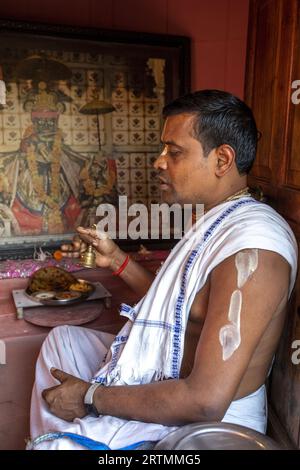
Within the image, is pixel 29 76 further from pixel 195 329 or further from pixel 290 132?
pixel 195 329

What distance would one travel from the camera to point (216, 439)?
0.86 metres

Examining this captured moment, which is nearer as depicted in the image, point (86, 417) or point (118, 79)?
point (86, 417)

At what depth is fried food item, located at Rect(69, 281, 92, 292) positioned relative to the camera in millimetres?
2027

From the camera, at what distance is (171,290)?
3.82ft

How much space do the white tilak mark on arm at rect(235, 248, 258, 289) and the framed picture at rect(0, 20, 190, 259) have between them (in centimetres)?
155

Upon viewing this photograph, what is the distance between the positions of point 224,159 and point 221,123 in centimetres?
10

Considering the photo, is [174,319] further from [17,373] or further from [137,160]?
[137,160]

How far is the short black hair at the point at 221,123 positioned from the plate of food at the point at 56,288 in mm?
1051

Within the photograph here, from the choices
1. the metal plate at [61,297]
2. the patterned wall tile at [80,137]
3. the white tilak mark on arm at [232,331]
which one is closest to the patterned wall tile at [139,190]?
the patterned wall tile at [80,137]

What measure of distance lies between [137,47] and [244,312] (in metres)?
1.85

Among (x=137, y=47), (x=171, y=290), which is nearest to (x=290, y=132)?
(x=171, y=290)

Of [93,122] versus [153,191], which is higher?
[93,122]
